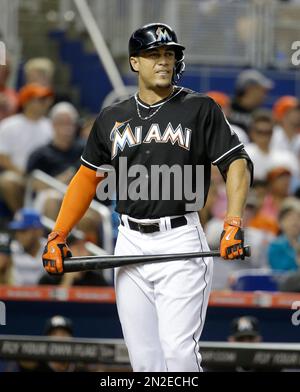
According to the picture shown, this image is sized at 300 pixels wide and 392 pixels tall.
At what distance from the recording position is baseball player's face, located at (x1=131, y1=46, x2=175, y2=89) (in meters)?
5.58

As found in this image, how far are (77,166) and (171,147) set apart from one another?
4.80m

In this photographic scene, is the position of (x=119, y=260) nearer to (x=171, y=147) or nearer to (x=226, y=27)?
(x=171, y=147)

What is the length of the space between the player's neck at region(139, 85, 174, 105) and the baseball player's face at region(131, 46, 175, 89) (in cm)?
4

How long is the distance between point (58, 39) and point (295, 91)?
269 cm

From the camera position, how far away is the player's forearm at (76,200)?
19.0 ft

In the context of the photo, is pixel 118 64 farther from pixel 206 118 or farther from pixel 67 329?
pixel 206 118

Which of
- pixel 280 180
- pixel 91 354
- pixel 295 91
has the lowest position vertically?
pixel 91 354

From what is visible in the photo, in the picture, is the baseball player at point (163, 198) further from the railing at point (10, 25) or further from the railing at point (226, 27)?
the railing at point (10, 25)

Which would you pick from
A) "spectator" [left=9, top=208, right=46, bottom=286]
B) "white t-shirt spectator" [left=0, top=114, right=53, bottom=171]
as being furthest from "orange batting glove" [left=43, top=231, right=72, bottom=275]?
"white t-shirt spectator" [left=0, top=114, right=53, bottom=171]

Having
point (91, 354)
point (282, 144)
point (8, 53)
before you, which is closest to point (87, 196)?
point (91, 354)

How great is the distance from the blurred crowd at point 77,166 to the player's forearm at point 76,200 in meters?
2.94

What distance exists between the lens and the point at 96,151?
19.1 feet

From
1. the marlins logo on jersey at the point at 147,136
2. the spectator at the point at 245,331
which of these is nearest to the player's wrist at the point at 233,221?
the marlins logo on jersey at the point at 147,136
